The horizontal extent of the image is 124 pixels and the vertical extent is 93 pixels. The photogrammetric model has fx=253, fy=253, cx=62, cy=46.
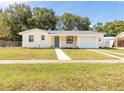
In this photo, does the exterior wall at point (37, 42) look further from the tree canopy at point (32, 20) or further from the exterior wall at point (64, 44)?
the tree canopy at point (32, 20)

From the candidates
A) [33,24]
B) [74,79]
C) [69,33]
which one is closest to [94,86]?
[74,79]

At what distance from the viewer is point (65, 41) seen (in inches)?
1679

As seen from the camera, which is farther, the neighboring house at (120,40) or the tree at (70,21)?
the tree at (70,21)

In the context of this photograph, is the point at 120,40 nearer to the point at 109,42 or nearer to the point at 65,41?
the point at 109,42

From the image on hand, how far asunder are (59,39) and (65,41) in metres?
1.07

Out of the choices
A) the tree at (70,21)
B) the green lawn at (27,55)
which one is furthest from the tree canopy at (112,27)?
the green lawn at (27,55)

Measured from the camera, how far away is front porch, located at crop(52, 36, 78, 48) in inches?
1667

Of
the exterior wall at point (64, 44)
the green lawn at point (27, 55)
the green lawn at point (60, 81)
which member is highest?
the exterior wall at point (64, 44)

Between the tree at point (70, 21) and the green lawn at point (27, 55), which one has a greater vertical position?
the tree at point (70, 21)

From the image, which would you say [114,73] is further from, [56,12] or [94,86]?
[56,12]

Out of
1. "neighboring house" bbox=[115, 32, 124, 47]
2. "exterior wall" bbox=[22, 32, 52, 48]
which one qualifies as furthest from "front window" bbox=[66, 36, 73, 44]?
"neighboring house" bbox=[115, 32, 124, 47]

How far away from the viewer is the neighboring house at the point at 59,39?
41.4 m

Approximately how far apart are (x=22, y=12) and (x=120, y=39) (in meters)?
22.0

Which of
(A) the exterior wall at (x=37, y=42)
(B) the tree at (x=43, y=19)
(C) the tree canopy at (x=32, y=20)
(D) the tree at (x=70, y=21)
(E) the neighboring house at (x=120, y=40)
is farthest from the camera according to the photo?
(D) the tree at (x=70, y=21)
